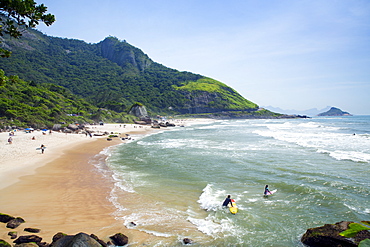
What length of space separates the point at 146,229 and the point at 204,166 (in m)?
12.1

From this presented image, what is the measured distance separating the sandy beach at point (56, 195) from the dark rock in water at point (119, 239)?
300mm

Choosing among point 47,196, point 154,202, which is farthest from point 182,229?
point 47,196

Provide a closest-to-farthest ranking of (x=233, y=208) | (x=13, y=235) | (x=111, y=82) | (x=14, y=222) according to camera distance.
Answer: (x=13, y=235) → (x=14, y=222) → (x=233, y=208) → (x=111, y=82)

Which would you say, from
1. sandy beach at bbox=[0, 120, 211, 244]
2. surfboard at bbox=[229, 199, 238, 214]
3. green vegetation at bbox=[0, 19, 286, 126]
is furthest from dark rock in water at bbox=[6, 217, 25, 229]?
green vegetation at bbox=[0, 19, 286, 126]

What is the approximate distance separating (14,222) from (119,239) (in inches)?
194

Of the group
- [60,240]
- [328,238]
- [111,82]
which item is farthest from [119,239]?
[111,82]

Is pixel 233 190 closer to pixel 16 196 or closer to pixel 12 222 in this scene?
pixel 12 222

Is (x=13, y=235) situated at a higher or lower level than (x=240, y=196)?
higher

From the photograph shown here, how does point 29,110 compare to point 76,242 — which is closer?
point 76,242

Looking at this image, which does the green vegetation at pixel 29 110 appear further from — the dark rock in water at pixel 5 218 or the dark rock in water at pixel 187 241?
the dark rock in water at pixel 187 241

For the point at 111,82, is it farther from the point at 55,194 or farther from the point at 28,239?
the point at 28,239

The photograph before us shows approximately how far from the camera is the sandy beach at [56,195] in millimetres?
10195

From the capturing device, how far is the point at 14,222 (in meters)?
9.91

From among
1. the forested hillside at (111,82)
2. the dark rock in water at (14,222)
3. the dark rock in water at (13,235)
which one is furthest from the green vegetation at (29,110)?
the forested hillside at (111,82)
